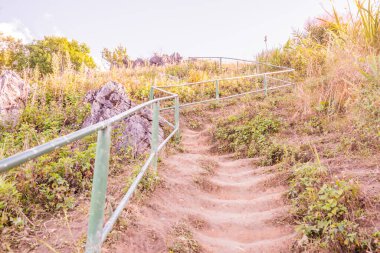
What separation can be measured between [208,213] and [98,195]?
8.52 ft

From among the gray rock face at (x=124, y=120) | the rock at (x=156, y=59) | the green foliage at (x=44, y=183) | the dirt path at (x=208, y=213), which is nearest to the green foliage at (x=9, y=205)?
the green foliage at (x=44, y=183)

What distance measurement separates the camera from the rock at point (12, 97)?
24.9 ft

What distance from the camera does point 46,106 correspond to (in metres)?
8.43

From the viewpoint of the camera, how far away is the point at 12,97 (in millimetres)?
8375

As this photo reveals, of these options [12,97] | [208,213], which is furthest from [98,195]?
[12,97]

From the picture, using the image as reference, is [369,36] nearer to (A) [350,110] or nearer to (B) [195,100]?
(A) [350,110]

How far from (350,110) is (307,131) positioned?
88cm

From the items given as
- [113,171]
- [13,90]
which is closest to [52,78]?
[13,90]

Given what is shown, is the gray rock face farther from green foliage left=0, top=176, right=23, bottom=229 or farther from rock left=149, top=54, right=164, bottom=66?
rock left=149, top=54, right=164, bottom=66

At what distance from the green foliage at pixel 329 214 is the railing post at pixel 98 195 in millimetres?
2109

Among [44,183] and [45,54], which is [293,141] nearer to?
[44,183]

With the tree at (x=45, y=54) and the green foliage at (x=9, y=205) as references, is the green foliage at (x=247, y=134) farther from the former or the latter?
the tree at (x=45, y=54)

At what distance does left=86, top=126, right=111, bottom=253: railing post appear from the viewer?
7.11ft

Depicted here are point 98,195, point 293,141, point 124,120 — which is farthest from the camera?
point 124,120
